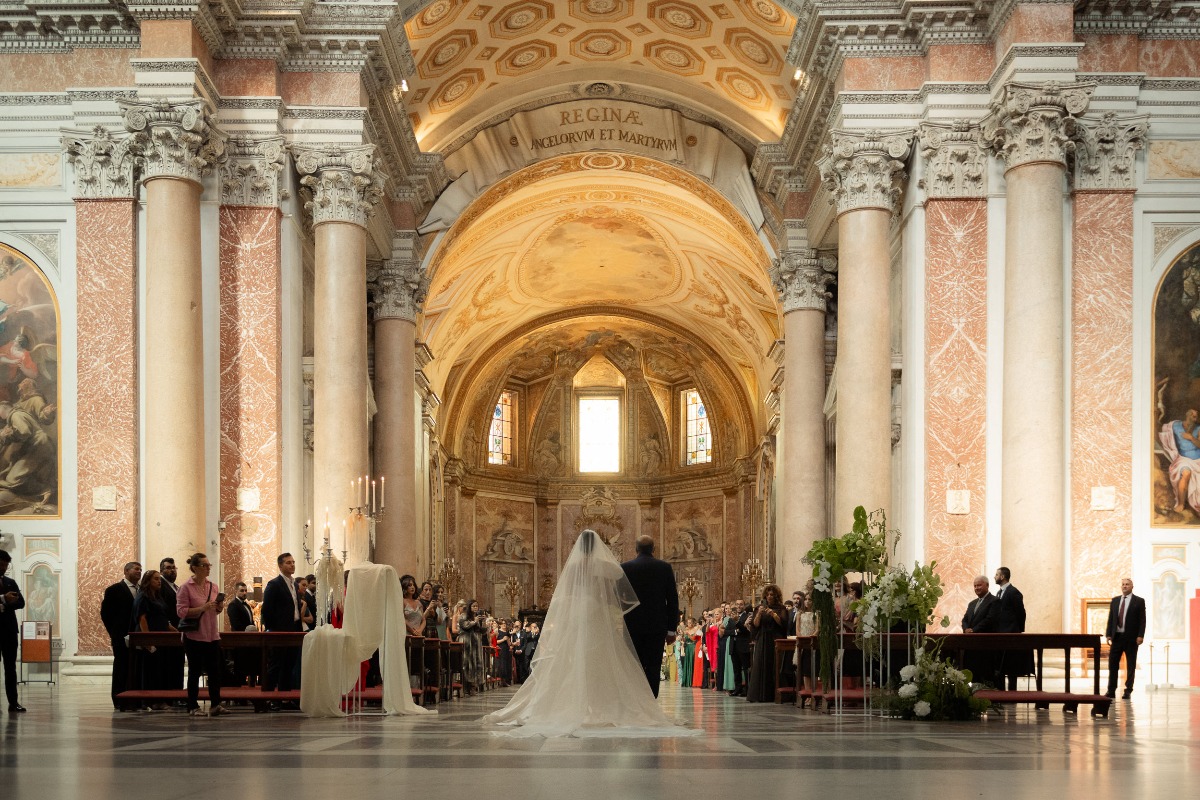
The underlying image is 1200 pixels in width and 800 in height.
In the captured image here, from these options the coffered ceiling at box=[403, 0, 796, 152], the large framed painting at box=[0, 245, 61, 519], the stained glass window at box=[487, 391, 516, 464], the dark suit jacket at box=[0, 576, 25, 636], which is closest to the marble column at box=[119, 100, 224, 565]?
the large framed painting at box=[0, 245, 61, 519]

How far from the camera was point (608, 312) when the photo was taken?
43656 millimetres

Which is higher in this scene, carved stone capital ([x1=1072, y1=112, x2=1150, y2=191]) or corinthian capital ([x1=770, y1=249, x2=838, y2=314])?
carved stone capital ([x1=1072, y1=112, x2=1150, y2=191])

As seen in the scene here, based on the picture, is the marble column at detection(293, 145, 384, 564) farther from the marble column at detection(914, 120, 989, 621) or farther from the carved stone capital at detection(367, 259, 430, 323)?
the marble column at detection(914, 120, 989, 621)

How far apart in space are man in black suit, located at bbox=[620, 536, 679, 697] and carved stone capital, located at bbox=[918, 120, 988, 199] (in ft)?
28.3

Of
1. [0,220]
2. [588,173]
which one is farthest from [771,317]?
[0,220]

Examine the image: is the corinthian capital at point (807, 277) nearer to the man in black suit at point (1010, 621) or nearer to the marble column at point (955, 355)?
the marble column at point (955, 355)

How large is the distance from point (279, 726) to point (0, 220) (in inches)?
409

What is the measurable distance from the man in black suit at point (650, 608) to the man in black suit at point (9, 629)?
5.26m

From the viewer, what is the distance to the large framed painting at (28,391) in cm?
1905

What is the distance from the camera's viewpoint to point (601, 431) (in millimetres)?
46656

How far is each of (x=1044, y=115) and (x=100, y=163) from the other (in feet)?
38.9

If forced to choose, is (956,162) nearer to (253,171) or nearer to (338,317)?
(338,317)

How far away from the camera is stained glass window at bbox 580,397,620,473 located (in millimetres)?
46594

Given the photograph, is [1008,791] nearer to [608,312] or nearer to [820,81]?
[820,81]
